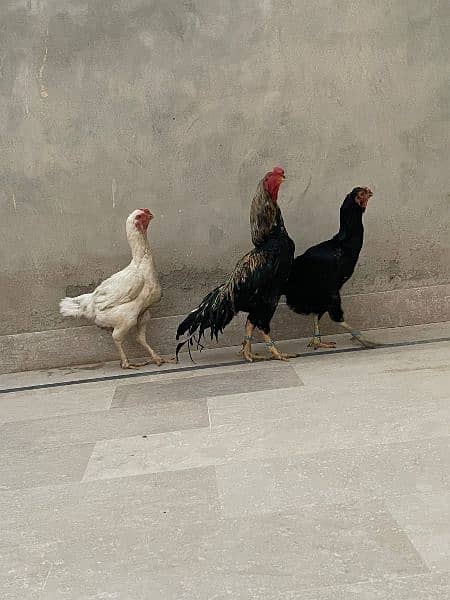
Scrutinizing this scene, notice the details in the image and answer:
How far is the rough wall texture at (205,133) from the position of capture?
4.62 m

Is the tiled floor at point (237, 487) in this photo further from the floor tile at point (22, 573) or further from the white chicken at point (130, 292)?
the white chicken at point (130, 292)

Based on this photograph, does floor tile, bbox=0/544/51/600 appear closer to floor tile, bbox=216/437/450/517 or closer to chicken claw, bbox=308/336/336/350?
floor tile, bbox=216/437/450/517

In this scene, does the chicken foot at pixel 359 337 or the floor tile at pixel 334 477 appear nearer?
the floor tile at pixel 334 477

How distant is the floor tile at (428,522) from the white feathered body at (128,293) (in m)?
2.60

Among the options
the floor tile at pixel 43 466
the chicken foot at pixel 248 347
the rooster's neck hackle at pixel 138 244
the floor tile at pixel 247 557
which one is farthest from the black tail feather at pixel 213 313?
the floor tile at pixel 247 557

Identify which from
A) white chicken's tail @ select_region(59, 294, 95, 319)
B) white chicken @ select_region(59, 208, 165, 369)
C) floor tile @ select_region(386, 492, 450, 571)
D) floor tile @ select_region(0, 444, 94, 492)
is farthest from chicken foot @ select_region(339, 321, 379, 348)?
floor tile @ select_region(386, 492, 450, 571)

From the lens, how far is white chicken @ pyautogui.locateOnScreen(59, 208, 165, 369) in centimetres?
442

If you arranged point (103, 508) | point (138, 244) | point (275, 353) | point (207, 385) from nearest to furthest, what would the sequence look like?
1. point (103, 508)
2. point (207, 385)
3. point (275, 353)
4. point (138, 244)

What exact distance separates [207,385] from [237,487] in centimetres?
152

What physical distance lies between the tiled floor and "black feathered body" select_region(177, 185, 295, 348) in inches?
18.2

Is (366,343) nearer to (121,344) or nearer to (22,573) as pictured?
(121,344)

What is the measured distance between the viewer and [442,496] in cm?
217

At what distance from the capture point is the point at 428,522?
2.02m

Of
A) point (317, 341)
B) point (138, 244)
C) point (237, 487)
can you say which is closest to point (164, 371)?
point (138, 244)
